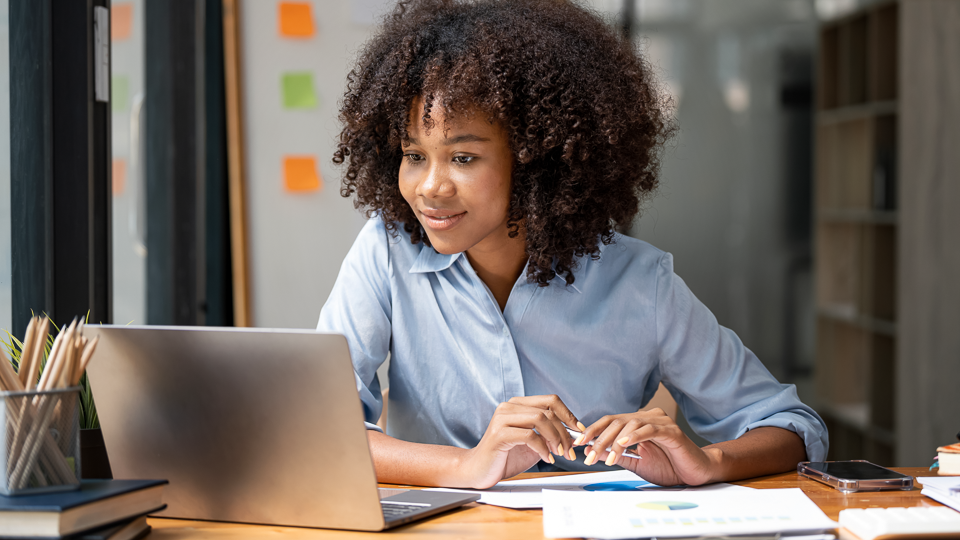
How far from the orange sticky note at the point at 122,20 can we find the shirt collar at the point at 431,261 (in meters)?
0.90

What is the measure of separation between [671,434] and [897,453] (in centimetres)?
255

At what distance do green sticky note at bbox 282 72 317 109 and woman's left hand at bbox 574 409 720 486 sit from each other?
65.5 inches

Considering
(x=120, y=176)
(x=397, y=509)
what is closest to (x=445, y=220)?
(x=397, y=509)

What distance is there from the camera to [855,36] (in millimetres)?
3365

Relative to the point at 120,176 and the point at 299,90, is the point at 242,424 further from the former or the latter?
the point at 299,90

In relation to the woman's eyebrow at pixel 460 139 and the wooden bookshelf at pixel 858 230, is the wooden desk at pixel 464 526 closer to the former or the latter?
the woman's eyebrow at pixel 460 139

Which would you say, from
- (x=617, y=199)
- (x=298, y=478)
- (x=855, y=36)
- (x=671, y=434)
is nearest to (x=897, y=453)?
(x=855, y=36)

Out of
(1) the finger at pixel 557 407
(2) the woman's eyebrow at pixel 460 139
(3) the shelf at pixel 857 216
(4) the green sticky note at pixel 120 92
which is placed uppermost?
(4) the green sticky note at pixel 120 92

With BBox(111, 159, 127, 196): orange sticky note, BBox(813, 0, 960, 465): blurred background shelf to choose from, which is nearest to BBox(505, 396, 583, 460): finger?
BBox(111, 159, 127, 196): orange sticky note

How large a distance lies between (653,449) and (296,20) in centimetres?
181

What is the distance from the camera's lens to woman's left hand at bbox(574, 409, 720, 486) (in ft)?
3.24

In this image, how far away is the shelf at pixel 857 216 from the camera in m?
3.18

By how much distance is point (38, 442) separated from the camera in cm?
79

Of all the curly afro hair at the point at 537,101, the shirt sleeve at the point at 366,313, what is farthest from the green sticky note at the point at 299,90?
the shirt sleeve at the point at 366,313
